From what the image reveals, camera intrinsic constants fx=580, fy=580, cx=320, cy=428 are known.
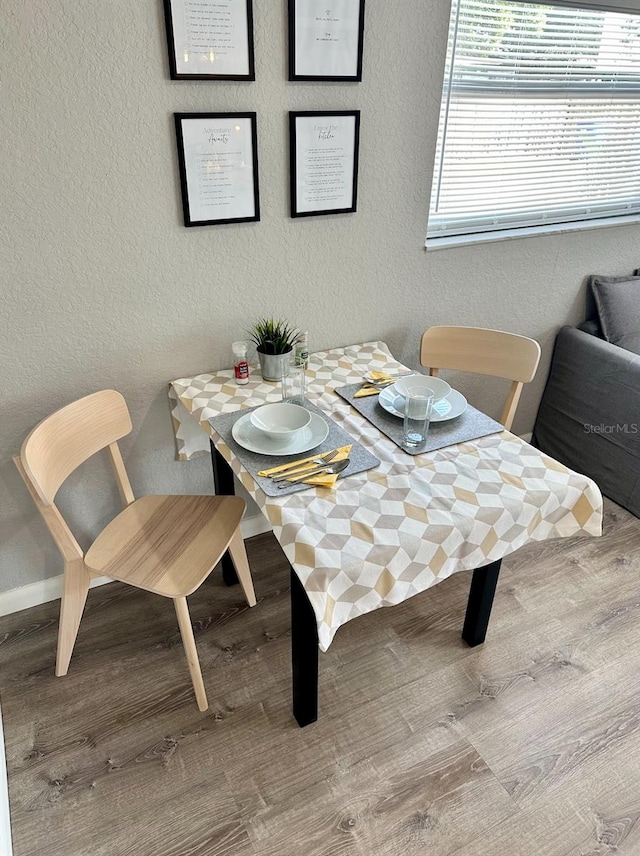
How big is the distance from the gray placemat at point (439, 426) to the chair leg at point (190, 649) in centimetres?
69

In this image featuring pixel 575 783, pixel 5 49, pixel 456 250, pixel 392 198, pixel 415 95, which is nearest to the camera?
pixel 5 49

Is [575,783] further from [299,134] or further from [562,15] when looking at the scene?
[562,15]

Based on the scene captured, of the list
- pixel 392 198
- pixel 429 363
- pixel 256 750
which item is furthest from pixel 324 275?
pixel 256 750

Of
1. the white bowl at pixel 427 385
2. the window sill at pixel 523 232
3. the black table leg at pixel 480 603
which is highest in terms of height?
the window sill at pixel 523 232

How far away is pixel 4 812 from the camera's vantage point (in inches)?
53.2

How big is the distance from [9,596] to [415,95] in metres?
2.12

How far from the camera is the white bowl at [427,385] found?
5.47ft

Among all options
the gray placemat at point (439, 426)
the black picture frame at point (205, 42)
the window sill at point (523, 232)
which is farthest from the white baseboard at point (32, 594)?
the window sill at point (523, 232)

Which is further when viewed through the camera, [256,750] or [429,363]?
[429,363]

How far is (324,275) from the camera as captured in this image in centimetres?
200

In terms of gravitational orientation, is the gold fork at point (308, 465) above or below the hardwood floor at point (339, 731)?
above

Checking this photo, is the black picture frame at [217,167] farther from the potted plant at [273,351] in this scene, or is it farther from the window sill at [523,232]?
the window sill at [523,232]

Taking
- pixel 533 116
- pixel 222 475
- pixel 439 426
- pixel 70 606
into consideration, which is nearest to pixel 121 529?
pixel 70 606

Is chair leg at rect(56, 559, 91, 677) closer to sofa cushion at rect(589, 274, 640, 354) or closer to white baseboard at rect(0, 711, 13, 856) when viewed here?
white baseboard at rect(0, 711, 13, 856)
